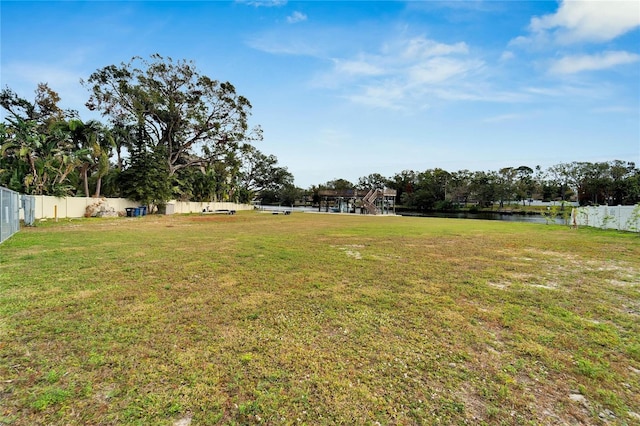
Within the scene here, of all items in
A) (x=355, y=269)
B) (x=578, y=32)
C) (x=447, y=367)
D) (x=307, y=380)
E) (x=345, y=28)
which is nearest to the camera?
(x=307, y=380)

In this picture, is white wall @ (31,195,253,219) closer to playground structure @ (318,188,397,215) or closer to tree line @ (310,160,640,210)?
playground structure @ (318,188,397,215)

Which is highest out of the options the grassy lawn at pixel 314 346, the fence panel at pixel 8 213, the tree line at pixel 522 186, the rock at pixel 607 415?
the tree line at pixel 522 186

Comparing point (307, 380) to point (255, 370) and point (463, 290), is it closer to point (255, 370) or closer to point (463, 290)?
point (255, 370)

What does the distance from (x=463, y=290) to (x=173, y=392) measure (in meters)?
4.54

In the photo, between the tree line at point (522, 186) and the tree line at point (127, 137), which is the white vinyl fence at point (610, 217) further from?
the tree line at point (522, 186)

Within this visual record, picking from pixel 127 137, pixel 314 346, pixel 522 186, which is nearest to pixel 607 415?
pixel 314 346

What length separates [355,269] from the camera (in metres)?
6.36

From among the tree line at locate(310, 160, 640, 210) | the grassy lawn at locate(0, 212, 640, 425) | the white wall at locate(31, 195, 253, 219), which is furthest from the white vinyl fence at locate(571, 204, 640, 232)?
the tree line at locate(310, 160, 640, 210)

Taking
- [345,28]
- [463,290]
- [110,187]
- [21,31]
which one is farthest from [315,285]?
[110,187]

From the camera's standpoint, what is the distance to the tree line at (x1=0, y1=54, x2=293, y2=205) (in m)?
17.8

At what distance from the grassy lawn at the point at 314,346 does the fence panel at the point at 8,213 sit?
401 centimetres

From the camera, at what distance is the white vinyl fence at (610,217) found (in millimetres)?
14816

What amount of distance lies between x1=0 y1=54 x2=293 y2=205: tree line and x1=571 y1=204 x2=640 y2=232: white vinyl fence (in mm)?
31930

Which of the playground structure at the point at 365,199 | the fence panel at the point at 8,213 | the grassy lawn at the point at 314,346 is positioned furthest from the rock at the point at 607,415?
the playground structure at the point at 365,199
